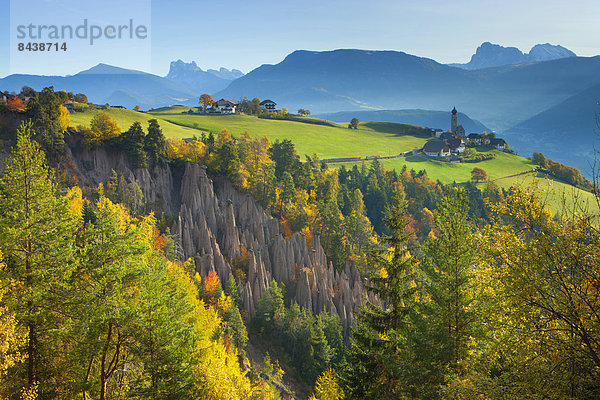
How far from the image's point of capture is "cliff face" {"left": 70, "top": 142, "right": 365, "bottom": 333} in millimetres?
55719

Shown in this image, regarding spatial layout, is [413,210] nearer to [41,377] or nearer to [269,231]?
[269,231]

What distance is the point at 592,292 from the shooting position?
45.5ft

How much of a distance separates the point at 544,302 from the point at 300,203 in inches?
2560

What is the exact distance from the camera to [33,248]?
19.0 m

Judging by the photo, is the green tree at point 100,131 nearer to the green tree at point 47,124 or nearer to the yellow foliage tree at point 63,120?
the yellow foliage tree at point 63,120

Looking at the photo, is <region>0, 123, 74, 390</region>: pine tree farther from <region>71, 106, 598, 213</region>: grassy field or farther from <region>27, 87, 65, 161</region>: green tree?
<region>71, 106, 598, 213</region>: grassy field

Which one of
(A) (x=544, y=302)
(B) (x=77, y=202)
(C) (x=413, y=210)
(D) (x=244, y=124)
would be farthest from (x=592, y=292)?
(D) (x=244, y=124)

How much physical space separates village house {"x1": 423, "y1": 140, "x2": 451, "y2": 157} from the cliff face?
90.6m

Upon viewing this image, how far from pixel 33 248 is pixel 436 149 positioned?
5665 inches

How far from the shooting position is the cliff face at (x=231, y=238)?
183 feet

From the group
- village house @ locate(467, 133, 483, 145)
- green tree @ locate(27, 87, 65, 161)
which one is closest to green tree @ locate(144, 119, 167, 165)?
green tree @ locate(27, 87, 65, 161)

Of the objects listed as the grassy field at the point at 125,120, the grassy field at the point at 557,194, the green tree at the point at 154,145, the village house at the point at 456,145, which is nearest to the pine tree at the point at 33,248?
the grassy field at the point at 557,194

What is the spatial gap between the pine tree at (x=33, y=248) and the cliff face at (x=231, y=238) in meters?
Result: 33.7

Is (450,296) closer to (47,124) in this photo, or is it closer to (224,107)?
(47,124)
